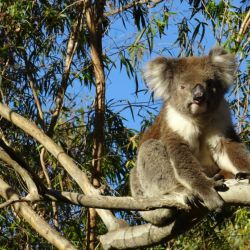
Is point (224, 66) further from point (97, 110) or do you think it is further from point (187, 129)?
point (97, 110)

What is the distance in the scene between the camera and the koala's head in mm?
4961

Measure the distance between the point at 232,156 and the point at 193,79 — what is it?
25.8 inches

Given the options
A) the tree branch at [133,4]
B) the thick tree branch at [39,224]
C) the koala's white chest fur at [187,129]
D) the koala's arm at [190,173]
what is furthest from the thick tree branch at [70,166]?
the tree branch at [133,4]

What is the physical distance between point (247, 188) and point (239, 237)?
6.17 feet

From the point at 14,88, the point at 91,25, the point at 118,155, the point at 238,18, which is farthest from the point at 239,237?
the point at 14,88

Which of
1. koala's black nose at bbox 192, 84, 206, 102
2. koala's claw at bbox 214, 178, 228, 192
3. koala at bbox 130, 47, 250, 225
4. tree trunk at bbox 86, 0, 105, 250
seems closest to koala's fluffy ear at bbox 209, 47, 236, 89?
koala at bbox 130, 47, 250, 225

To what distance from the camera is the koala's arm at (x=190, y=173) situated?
4.17 metres

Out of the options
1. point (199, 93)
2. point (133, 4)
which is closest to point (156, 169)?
point (199, 93)

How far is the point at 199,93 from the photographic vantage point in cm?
488

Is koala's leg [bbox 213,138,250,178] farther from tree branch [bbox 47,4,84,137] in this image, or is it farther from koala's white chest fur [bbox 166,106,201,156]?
tree branch [bbox 47,4,84,137]

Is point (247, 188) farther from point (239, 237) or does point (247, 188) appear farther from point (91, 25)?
point (91, 25)

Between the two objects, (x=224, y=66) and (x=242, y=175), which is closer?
(x=242, y=175)

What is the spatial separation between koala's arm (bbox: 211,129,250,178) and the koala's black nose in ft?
1.00

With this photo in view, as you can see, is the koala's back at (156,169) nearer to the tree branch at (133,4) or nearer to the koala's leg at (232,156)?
the koala's leg at (232,156)
